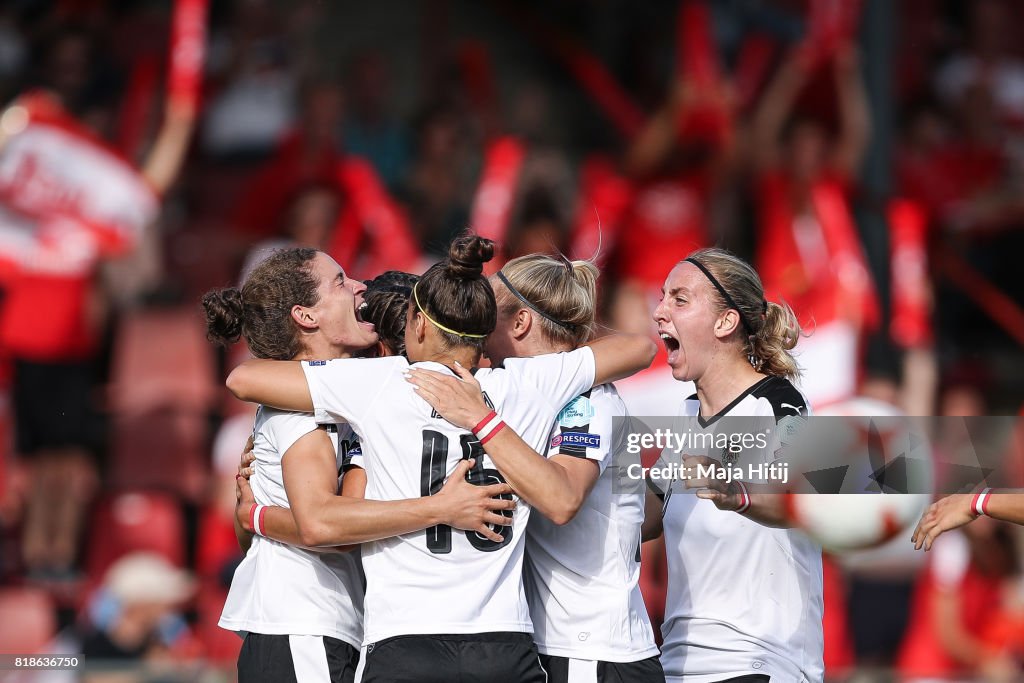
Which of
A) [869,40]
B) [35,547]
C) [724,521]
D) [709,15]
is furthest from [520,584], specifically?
[709,15]

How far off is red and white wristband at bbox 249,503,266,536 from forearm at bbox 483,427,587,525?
71 centimetres

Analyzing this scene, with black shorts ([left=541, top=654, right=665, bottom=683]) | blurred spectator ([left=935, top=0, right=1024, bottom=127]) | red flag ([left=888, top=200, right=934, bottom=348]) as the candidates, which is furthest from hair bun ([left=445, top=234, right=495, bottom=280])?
blurred spectator ([left=935, top=0, right=1024, bottom=127])

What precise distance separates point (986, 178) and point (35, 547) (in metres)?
6.58

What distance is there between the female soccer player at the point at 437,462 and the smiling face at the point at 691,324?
1.44 feet

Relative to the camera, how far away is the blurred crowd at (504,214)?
7301mm

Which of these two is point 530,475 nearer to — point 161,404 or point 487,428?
point 487,428

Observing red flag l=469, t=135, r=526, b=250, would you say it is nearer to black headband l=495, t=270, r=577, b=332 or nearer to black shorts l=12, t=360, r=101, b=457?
black shorts l=12, t=360, r=101, b=457

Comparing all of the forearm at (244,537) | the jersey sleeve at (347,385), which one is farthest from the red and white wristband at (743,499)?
the forearm at (244,537)

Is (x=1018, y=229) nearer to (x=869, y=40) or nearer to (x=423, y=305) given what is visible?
(x=869, y=40)

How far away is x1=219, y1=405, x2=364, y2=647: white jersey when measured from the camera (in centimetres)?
347

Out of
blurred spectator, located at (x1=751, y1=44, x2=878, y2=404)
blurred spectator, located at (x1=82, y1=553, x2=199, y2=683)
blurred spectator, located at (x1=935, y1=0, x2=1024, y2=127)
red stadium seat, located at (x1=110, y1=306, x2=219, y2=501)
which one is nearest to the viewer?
blurred spectator, located at (x1=82, y1=553, x2=199, y2=683)

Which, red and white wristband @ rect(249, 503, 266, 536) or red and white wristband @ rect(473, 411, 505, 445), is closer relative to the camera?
red and white wristband @ rect(473, 411, 505, 445)

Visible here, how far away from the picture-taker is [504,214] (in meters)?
8.02

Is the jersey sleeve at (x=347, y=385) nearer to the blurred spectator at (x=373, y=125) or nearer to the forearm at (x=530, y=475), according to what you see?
the forearm at (x=530, y=475)
